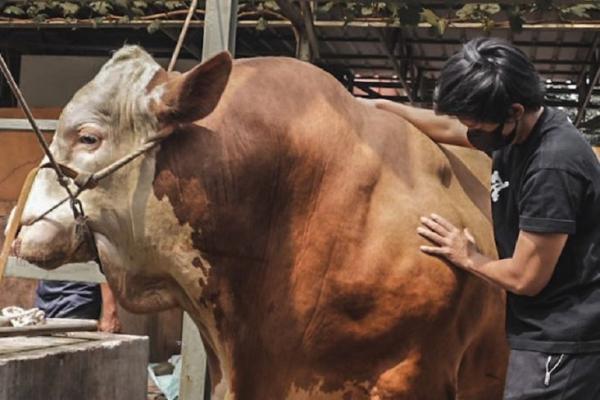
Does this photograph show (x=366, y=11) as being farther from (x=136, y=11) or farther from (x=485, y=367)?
(x=485, y=367)

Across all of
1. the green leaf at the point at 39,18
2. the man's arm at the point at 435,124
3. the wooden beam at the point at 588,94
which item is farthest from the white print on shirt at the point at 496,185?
the wooden beam at the point at 588,94

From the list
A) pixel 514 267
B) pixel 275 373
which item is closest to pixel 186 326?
pixel 275 373

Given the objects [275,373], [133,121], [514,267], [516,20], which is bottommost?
[275,373]

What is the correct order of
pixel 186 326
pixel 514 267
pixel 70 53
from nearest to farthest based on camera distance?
1. pixel 514 267
2. pixel 186 326
3. pixel 70 53

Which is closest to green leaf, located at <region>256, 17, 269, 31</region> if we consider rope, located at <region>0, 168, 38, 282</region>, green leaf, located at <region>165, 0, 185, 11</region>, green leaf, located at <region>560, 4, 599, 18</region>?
green leaf, located at <region>165, 0, 185, 11</region>

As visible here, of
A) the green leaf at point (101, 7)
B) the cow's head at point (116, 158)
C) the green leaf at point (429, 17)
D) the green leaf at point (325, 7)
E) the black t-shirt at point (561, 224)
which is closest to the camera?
the black t-shirt at point (561, 224)

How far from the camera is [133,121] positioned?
2.73m

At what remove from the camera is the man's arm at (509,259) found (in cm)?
243

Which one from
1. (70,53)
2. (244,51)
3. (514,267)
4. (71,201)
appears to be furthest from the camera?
(70,53)

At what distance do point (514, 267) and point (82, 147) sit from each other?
1.26m

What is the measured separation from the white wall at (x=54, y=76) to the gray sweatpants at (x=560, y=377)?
6.87 meters

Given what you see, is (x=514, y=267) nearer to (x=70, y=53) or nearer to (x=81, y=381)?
(x=81, y=381)

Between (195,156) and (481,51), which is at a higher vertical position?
(481,51)

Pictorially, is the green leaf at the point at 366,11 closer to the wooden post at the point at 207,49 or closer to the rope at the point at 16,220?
the wooden post at the point at 207,49
